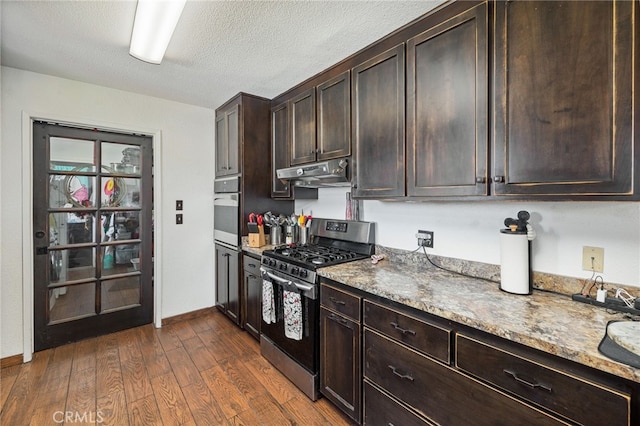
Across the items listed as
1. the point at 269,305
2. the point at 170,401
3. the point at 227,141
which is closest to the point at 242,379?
the point at 170,401

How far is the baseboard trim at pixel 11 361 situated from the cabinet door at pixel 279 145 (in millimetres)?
2590

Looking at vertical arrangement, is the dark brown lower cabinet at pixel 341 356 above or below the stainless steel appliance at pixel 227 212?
below

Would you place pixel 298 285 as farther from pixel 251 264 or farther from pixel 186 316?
pixel 186 316

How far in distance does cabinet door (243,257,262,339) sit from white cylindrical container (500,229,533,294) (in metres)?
1.92

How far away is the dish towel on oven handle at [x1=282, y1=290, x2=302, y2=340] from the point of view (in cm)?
199

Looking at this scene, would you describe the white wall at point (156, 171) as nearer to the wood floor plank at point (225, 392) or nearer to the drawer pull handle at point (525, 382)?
the wood floor plank at point (225, 392)

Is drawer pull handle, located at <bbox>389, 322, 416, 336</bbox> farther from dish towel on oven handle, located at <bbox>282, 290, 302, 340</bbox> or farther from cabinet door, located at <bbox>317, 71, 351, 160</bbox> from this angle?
cabinet door, located at <bbox>317, 71, 351, 160</bbox>

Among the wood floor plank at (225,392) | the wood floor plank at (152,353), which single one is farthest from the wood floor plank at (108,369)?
the wood floor plank at (225,392)

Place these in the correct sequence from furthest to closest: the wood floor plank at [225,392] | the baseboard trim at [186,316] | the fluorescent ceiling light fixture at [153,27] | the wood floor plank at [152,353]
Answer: the baseboard trim at [186,316], the wood floor plank at [152,353], the wood floor plank at [225,392], the fluorescent ceiling light fixture at [153,27]

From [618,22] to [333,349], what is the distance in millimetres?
2037

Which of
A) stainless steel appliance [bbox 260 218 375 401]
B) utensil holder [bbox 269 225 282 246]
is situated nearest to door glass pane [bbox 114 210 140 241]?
utensil holder [bbox 269 225 282 246]

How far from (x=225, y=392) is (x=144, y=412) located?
0.51 m

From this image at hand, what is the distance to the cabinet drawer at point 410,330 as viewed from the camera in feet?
4.09

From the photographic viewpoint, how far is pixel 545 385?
3.16 ft
